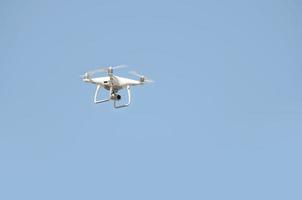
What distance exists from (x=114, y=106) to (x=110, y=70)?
3.46m

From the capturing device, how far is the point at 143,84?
93625 millimetres

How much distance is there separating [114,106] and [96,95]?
8.00 ft

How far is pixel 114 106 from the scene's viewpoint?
305ft

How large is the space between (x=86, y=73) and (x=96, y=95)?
2458mm

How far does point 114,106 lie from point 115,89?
5.62 feet

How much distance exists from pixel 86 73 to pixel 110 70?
2.69 metres

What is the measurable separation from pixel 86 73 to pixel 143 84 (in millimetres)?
5249

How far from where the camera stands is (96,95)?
9450cm

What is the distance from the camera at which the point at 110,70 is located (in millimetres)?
91812

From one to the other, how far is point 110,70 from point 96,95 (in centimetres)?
375

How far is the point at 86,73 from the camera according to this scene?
9331 cm
